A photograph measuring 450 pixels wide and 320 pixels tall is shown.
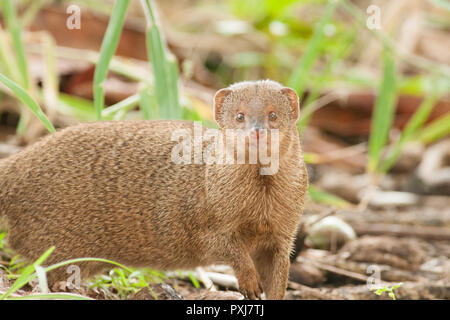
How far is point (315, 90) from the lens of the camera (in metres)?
4.86

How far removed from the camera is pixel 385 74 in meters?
4.42

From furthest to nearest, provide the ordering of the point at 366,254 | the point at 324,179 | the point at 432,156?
the point at 432,156
the point at 324,179
the point at 366,254

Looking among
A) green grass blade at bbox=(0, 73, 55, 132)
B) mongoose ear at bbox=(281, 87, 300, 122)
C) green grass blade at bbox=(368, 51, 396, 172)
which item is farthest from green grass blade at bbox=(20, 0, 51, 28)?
mongoose ear at bbox=(281, 87, 300, 122)

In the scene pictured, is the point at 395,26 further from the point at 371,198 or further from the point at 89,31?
the point at 89,31

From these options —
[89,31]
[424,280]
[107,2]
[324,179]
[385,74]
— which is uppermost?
[107,2]

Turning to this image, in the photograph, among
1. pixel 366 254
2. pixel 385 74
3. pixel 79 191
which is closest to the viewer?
pixel 79 191

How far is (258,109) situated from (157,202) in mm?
644

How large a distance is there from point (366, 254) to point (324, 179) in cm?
195

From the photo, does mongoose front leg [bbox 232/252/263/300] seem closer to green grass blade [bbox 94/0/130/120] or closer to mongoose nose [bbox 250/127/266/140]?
mongoose nose [bbox 250/127/266/140]

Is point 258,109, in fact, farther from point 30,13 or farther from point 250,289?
point 30,13

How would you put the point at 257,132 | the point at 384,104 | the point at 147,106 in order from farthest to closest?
the point at 384,104, the point at 147,106, the point at 257,132

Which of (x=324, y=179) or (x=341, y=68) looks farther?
(x=341, y=68)

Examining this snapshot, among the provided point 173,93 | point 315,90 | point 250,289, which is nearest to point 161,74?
point 173,93

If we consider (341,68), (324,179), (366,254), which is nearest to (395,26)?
(341,68)
